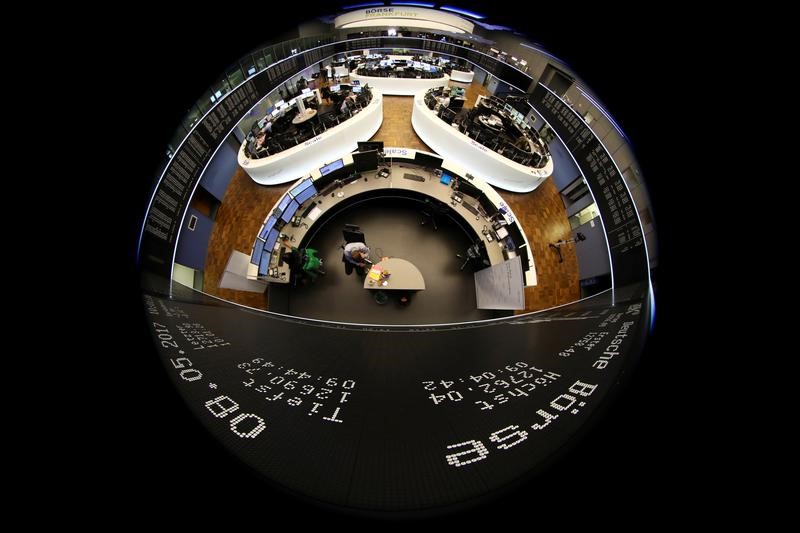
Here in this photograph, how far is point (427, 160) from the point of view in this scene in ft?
11.3

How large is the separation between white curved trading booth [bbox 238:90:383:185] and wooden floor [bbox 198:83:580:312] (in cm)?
18

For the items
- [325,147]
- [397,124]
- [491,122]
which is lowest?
[325,147]

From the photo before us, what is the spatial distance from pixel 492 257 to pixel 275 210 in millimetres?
2819

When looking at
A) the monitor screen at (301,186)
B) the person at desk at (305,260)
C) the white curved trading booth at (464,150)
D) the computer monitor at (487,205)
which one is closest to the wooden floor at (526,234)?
the monitor screen at (301,186)

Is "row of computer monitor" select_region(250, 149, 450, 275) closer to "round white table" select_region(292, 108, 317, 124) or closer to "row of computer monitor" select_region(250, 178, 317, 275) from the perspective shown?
"row of computer monitor" select_region(250, 178, 317, 275)

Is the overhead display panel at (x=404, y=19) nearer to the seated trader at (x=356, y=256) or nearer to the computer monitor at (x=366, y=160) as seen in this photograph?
the computer monitor at (x=366, y=160)

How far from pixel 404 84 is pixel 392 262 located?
7.50ft

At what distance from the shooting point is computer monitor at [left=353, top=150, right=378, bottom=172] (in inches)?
122

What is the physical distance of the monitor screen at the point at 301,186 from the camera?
108 inches

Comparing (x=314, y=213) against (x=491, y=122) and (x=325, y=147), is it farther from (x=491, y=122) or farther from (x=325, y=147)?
(x=491, y=122)

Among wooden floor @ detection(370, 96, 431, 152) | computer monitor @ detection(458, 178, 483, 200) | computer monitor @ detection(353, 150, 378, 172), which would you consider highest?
wooden floor @ detection(370, 96, 431, 152)

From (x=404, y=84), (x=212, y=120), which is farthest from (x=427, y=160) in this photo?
(x=212, y=120)

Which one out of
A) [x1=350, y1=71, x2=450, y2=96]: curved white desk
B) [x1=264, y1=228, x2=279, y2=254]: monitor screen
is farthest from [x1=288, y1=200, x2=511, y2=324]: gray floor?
[x1=350, y1=71, x2=450, y2=96]: curved white desk

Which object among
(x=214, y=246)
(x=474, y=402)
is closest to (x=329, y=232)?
(x=214, y=246)
